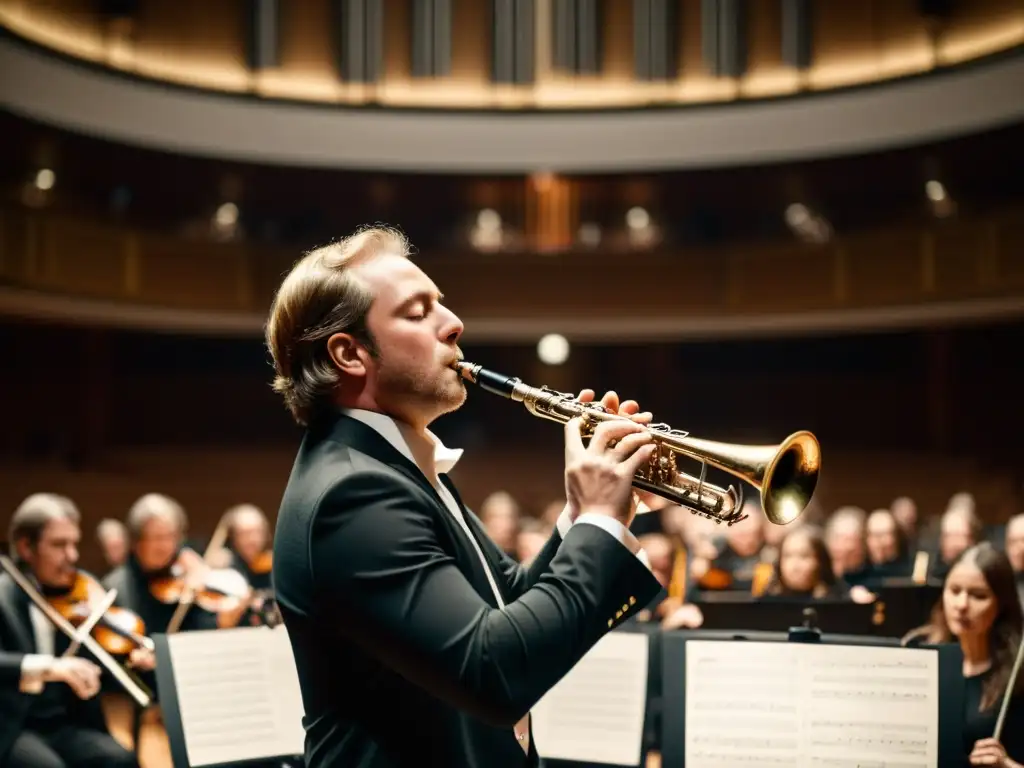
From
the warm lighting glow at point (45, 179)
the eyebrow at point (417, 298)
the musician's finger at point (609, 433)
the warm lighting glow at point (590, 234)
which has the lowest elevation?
the musician's finger at point (609, 433)

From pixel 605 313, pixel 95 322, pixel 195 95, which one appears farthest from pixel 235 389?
pixel 605 313

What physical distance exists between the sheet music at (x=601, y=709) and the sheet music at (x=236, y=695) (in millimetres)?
791

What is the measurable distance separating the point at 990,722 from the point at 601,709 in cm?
141

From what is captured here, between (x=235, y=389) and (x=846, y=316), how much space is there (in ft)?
30.1

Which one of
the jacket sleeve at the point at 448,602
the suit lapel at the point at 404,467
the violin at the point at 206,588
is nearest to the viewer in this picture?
the jacket sleeve at the point at 448,602

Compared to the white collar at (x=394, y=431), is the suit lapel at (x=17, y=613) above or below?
below

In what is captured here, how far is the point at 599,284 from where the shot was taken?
1577cm

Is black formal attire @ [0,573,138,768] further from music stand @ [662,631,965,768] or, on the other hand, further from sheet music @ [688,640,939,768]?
sheet music @ [688,640,939,768]

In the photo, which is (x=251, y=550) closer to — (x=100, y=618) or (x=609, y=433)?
(x=100, y=618)

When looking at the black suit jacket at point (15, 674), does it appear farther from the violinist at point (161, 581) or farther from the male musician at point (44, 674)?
the violinist at point (161, 581)

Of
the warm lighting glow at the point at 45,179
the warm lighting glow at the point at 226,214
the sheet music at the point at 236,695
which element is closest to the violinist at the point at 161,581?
the sheet music at the point at 236,695

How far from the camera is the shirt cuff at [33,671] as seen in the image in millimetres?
4156

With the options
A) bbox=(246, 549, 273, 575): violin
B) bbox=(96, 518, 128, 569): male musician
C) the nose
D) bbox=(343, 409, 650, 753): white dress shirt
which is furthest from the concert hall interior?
the nose

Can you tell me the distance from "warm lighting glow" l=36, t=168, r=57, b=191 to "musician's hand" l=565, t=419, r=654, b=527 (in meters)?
14.4
